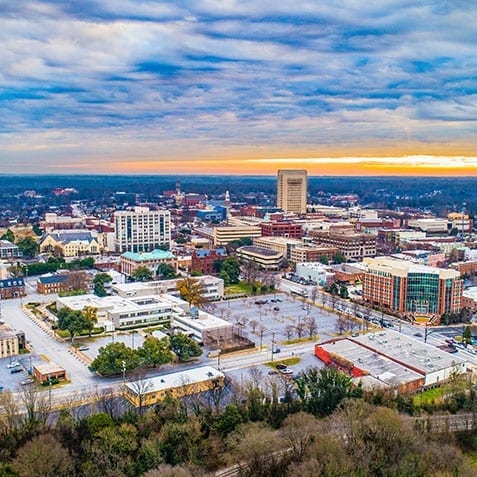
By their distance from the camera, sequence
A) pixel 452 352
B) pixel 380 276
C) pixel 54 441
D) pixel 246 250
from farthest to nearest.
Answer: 1. pixel 246 250
2. pixel 380 276
3. pixel 452 352
4. pixel 54 441

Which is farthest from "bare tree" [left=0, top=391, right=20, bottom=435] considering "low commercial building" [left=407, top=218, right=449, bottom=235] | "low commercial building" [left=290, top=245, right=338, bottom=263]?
"low commercial building" [left=407, top=218, right=449, bottom=235]

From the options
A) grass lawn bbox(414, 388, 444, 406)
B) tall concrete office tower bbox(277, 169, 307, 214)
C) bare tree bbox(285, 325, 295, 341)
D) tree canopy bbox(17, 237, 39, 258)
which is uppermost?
tall concrete office tower bbox(277, 169, 307, 214)

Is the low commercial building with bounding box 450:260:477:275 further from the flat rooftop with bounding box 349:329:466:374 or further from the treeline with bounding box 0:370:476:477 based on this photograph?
the treeline with bounding box 0:370:476:477

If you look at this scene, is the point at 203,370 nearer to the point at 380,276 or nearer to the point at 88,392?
the point at 88,392

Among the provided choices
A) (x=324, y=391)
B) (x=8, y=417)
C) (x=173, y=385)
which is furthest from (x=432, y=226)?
(x=8, y=417)

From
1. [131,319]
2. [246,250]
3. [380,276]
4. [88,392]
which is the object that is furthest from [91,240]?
[88,392]

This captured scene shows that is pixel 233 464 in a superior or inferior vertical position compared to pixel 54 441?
inferior

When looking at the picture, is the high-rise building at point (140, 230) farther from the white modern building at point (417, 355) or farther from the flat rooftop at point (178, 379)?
the flat rooftop at point (178, 379)
